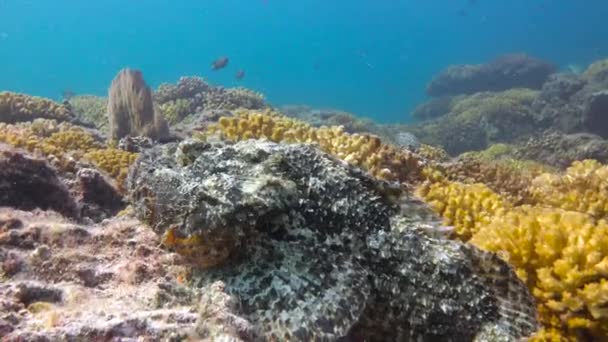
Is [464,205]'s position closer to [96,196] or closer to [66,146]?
[96,196]

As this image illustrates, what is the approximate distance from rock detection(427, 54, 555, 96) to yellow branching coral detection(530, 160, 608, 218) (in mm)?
31566

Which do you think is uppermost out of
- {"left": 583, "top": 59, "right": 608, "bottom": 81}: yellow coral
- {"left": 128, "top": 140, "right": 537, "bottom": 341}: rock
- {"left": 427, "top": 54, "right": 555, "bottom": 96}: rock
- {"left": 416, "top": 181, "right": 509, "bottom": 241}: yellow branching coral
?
{"left": 427, "top": 54, "right": 555, "bottom": 96}: rock

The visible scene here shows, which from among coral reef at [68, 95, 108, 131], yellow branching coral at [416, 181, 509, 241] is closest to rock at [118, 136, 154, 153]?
yellow branching coral at [416, 181, 509, 241]

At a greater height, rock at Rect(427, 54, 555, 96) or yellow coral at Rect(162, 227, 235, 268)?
rock at Rect(427, 54, 555, 96)

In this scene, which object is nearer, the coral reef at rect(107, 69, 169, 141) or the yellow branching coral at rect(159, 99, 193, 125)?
the coral reef at rect(107, 69, 169, 141)

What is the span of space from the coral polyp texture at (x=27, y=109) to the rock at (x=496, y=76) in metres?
33.8

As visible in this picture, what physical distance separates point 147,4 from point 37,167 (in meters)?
216

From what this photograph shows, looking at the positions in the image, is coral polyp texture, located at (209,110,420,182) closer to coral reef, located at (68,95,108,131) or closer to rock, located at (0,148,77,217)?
rock, located at (0,148,77,217)

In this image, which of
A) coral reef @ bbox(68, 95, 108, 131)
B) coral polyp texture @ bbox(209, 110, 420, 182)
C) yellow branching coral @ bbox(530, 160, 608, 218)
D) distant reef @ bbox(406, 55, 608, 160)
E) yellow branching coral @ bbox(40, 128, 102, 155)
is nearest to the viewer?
yellow branching coral @ bbox(530, 160, 608, 218)

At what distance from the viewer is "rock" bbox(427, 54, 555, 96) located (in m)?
34.3

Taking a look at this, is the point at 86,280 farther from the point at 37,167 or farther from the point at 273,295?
the point at 37,167

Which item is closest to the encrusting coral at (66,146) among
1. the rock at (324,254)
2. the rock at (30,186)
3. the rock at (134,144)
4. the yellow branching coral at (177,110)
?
the rock at (134,144)

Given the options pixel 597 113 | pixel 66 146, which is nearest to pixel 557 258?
pixel 66 146

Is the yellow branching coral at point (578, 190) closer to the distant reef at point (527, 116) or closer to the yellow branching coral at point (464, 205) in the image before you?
the yellow branching coral at point (464, 205)
